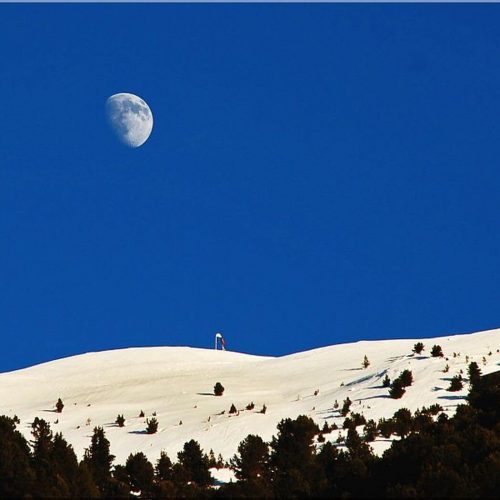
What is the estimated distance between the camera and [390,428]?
2697 cm

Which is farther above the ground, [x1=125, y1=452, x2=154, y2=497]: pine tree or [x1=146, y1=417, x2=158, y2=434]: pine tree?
[x1=146, y1=417, x2=158, y2=434]: pine tree

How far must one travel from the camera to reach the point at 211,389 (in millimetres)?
40156

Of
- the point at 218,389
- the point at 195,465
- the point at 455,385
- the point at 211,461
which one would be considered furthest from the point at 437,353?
the point at 195,465

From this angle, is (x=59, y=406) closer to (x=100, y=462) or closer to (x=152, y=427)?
(x=152, y=427)

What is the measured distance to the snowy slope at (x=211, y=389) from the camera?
1222 inches

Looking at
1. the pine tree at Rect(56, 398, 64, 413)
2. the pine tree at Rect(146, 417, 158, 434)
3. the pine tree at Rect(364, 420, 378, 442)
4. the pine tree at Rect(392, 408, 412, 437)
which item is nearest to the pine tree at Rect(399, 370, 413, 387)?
the pine tree at Rect(392, 408, 412, 437)

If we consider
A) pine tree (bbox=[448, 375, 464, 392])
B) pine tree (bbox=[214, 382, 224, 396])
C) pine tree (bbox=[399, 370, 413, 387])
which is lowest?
pine tree (bbox=[448, 375, 464, 392])

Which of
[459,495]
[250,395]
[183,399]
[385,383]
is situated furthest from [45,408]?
[459,495]

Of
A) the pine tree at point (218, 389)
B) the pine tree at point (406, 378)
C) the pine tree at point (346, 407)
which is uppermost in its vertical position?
the pine tree at point (218, 389)

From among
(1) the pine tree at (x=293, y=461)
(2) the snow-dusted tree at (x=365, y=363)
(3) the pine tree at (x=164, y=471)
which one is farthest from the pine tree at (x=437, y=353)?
(3) the pine tree at (x=164, y=471)

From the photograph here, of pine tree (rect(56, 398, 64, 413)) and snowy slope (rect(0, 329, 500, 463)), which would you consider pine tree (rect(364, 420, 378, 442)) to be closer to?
snowy slope (rect(0, 329, 500, 463))

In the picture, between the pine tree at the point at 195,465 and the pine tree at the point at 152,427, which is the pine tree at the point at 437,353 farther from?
the pine tree at the point at 195,465

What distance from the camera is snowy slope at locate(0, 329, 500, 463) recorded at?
31047 millimetres

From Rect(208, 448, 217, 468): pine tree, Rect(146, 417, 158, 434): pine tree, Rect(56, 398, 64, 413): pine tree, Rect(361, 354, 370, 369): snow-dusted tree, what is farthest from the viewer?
Rect(361, 354, 370, 369): snow-dusted tree
